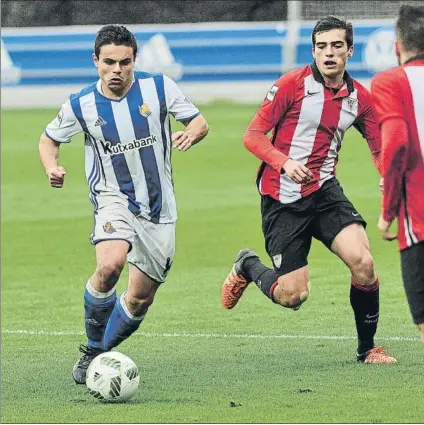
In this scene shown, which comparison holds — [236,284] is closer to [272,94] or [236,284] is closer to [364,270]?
[364,270]

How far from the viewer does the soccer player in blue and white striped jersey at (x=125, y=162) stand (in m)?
7.09

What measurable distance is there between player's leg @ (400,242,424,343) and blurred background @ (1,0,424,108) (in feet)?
54.3

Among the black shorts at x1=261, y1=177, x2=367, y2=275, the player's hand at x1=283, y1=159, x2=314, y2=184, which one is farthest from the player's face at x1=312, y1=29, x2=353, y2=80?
the player's hand at x1=283, y1=159, x2=314, y2=184

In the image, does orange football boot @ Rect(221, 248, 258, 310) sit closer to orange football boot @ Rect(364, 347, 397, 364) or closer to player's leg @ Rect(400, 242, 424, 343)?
orange football boot @ Rect(364, 347, 397, 364)

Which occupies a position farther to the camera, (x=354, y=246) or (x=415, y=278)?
(x=354, y=246)

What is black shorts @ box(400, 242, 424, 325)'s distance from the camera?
223 inches

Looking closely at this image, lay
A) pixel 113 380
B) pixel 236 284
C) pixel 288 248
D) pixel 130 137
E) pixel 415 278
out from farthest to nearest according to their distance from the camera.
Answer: pixel 236 284, pixel 288 248, pixel 130 137, pixel 113 380, pixel 415 278

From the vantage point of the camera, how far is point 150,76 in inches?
288

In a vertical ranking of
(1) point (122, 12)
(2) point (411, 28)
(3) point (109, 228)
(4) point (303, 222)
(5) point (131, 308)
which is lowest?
(1) point (122, 12)

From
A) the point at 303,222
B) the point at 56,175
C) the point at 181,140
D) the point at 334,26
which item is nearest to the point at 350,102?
the point at 334,26

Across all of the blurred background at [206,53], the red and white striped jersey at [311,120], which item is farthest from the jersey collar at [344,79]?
the blurred background at [206,53]

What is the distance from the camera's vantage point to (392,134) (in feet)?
18.0

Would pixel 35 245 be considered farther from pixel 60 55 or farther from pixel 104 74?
pixel 60 55

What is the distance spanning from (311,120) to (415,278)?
2026 millimetres
